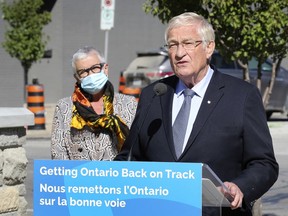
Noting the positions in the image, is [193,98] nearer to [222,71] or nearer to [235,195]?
[235,195]

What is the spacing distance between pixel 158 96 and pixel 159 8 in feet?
20.6

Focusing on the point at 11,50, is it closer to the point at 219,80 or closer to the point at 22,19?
the point at 22,19

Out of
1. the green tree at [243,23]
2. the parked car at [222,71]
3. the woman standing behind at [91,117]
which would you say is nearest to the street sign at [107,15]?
the parked car at [222,71]

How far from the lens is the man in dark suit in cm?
402

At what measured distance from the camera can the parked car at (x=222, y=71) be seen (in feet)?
72.4

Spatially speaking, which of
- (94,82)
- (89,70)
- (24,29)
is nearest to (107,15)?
(24,29)

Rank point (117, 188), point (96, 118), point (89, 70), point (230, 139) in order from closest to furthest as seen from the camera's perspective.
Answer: point (117, 188)
point (230, 139)
point (96, 118)
point (89, 70)

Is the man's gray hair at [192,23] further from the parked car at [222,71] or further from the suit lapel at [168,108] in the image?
the parked car at [222,71]

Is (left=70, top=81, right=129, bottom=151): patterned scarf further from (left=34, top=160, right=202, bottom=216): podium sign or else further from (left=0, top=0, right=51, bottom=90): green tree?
(left=0, top=0, right=51, bottom=90): green tree

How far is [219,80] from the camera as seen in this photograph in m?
4.22

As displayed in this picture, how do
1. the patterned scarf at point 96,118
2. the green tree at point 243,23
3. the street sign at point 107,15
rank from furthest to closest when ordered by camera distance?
the street sign at point 107,15 < the green tree at point 243,23 < the patterned scarf at point 96,118

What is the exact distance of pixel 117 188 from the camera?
3.71m

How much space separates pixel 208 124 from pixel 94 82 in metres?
2.14

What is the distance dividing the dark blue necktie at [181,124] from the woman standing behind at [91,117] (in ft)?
6.31
